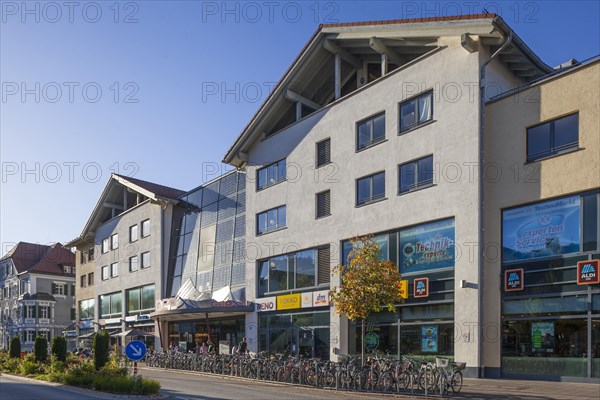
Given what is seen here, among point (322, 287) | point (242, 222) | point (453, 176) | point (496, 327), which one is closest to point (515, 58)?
point (453, 176)

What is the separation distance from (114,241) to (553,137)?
1653 inches

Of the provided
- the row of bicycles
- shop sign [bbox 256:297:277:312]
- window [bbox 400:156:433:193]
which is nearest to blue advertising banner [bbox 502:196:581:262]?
window [bbox 400:156:433:193]

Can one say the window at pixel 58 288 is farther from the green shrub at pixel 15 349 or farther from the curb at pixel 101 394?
the curb at pixel 101 394

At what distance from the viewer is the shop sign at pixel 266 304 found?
115 ft

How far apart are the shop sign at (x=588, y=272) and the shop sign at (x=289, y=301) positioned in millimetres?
15409

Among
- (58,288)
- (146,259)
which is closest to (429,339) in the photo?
(146,259)

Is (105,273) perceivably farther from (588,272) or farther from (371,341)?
(588,272)

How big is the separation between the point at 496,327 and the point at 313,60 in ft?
55.7

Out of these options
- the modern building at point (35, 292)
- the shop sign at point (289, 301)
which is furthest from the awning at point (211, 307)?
the modern building at point (35, 292)

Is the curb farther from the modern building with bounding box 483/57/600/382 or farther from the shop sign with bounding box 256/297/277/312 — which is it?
the shop sign with bounding box 256/297/277/312

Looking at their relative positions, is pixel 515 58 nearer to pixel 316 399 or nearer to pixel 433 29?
pixel 433 29

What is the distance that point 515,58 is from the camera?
83.4ft

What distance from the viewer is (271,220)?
1433 inches

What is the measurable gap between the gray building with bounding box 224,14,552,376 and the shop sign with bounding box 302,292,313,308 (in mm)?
99
